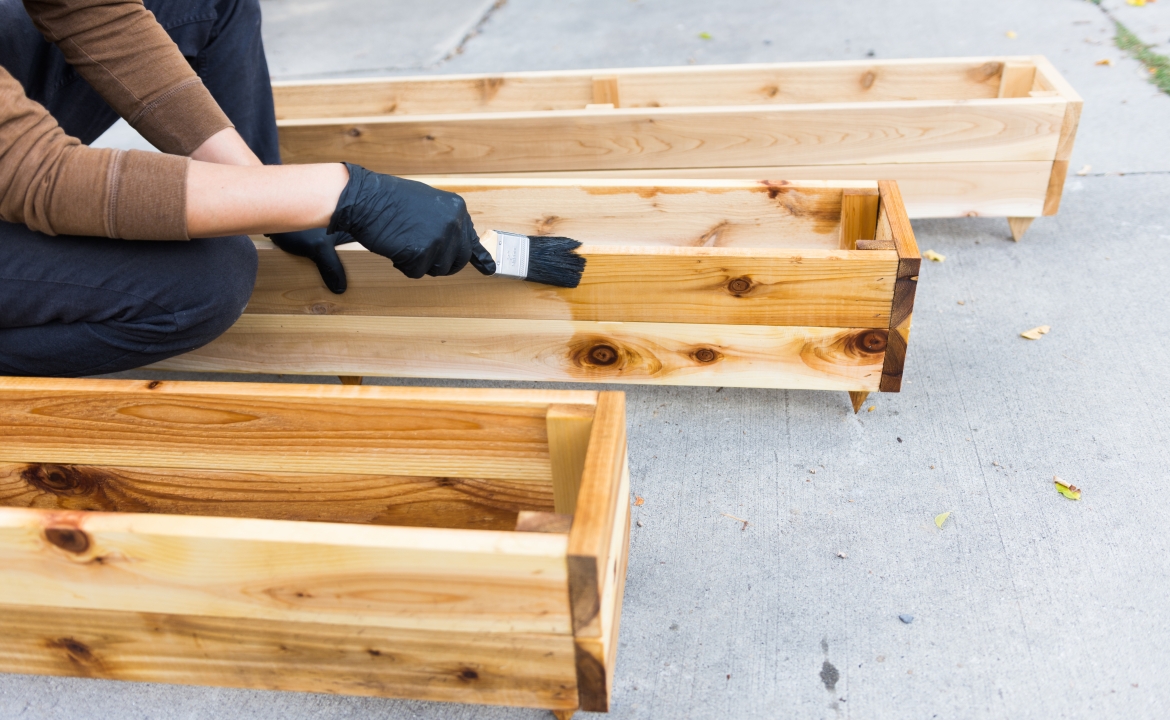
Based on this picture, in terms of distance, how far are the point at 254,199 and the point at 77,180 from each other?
246mm

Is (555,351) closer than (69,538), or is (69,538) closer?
(69,538)

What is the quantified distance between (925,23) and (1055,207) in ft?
7.01

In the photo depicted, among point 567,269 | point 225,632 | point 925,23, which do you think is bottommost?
point 925,23

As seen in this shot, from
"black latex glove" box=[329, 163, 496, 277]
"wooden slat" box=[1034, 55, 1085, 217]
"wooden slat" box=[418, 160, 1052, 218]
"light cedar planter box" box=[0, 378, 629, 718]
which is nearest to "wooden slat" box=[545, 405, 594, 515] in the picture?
"light cedar planter box" box=[0, 378, 629, 718]

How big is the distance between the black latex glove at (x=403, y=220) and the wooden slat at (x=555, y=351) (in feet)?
1.03

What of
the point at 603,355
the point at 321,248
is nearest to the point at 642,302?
the point at 603,355

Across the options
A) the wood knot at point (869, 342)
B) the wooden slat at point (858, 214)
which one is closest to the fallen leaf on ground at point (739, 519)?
the wood knot at point (869, 342)

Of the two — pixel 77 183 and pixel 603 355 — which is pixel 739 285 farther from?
pixel 77 183

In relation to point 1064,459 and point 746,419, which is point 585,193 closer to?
point 746,419

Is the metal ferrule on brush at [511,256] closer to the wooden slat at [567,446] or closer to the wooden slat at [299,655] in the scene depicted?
the wooden slat at [567,446]

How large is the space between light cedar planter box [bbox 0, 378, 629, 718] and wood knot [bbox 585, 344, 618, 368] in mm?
467

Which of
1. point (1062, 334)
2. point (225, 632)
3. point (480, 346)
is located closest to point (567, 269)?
point (480, 346)

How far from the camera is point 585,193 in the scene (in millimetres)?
1849

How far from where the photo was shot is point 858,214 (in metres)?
1.73
